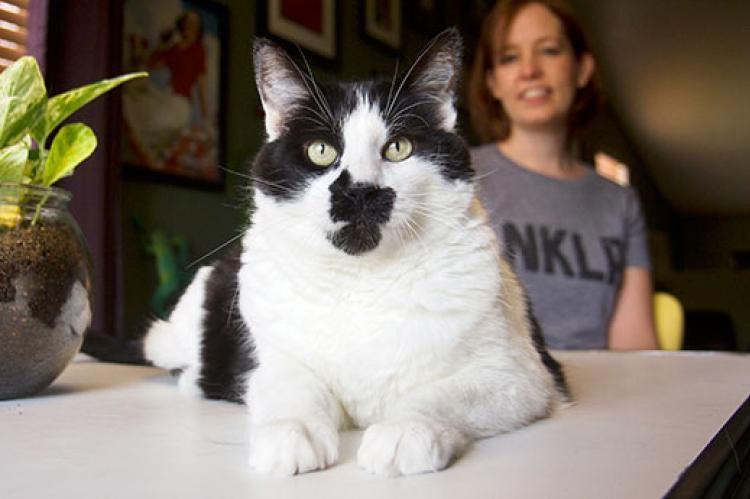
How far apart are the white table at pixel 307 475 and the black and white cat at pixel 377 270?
5 cm

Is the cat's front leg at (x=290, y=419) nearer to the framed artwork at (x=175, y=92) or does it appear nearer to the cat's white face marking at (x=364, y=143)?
the cat's white face marking at (x=364, y=143)

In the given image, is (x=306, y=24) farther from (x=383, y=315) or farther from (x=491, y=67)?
(x=383, y=315)

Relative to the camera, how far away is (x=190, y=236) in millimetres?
2309

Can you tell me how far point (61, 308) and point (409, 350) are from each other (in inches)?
16.0

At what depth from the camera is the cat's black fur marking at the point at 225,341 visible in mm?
885

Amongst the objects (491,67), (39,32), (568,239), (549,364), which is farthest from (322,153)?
(491,67)

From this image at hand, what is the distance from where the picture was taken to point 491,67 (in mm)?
2311

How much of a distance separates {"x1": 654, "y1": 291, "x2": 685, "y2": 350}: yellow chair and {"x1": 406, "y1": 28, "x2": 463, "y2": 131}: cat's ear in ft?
4.67

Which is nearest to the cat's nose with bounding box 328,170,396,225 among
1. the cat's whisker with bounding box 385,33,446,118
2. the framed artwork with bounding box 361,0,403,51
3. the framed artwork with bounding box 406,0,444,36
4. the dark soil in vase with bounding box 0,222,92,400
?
the cat's whisker with bounding box 385,33,446,118

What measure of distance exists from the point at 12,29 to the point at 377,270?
4.67ft

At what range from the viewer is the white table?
51 centimetres

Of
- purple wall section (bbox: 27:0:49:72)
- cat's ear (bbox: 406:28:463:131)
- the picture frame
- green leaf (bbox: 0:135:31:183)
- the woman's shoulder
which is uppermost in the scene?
the picture frame

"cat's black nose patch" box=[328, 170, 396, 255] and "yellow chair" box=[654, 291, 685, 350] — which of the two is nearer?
"cat's black nose patch" box=[328, 170, 396, 255]

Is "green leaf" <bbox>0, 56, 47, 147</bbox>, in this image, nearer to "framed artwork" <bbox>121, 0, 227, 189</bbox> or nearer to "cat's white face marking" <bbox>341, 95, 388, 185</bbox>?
"cat's white face marking" <bbox>341, 95, 388, 185</bbox>
